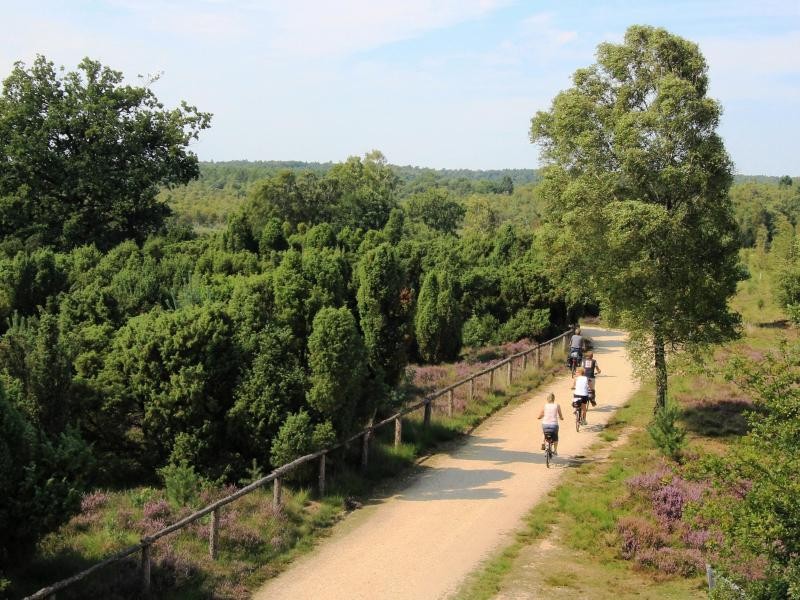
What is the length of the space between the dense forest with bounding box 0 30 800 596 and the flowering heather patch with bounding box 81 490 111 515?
1016 millimetres

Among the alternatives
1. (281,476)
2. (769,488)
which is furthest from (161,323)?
(769,488)

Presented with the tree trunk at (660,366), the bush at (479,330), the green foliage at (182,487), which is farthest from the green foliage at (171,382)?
the bush at (479,330)

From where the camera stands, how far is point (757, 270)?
7062 cm

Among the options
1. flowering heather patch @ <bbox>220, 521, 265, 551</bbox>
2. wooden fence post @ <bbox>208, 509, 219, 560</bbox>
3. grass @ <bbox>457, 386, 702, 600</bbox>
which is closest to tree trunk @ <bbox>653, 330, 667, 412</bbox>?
grass @ <bbox>457, 386, 702, 600</bbox>

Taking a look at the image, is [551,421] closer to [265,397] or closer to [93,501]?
[265,397]

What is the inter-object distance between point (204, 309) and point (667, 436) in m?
10.8

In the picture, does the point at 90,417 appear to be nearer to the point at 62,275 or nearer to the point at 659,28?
the point at 62,275

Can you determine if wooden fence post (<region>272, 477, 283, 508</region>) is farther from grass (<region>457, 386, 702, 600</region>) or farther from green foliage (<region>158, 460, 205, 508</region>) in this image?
grass (<region>457, 386, 702, 600</region>)

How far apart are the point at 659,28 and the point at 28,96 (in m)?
30.3

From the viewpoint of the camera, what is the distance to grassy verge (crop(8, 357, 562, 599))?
32.6 ft

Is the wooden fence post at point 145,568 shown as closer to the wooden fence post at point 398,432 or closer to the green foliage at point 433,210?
the wooden fence post at point 398,432

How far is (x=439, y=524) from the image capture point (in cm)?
1338

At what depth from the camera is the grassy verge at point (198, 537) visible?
392 inches

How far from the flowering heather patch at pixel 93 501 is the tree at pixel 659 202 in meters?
12.8
